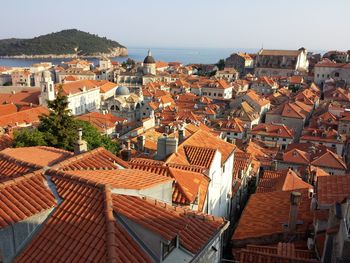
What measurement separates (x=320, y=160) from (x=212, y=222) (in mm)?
24637

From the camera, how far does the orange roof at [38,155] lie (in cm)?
969

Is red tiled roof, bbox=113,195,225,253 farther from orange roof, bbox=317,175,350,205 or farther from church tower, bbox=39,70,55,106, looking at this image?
church tower, bbox=39,70,55,106

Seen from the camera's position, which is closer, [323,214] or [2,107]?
[323,214]

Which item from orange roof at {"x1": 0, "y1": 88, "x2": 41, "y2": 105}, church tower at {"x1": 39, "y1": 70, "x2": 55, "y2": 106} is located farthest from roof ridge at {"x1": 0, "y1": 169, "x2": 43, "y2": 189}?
orange roof at {"x1": 0, "y1": 88, "x2": 41, "y2": 105}

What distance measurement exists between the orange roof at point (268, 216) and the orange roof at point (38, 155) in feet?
24.8

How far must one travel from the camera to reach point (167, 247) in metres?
7.03

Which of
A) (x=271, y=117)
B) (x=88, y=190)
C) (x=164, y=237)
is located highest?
(x=88, y=190)

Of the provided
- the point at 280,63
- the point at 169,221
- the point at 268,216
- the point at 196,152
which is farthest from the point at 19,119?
the point at 280,63

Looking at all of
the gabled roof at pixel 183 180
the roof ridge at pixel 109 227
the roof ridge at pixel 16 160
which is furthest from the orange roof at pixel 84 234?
the gabled roof at pixel 183 180

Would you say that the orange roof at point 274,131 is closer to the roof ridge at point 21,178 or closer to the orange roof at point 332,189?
the orange roof at point 332,189

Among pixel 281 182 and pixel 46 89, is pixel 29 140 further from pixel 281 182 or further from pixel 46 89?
pixel 46 89

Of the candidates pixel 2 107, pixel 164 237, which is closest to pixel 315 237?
pixel 164 237

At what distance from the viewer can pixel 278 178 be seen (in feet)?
71.1

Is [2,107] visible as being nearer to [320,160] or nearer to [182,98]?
[182,98]
